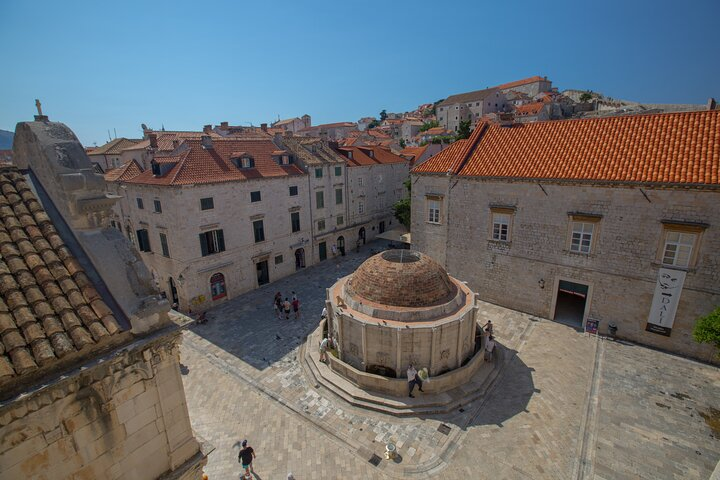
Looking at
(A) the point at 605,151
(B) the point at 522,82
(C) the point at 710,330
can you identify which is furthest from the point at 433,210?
(B) the point at 522,82

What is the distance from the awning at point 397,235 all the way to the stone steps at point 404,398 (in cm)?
2129

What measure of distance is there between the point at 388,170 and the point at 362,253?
34.1 feet

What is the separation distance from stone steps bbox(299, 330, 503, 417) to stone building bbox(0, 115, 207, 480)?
7263 millimetres

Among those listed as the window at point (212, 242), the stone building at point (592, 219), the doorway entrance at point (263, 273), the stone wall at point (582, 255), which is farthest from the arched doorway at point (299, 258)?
the stone building at point (592, 219)

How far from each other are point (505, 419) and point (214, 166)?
20.8 meters

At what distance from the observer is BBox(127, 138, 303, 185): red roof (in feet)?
66.6

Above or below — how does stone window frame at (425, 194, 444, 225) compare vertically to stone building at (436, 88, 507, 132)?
below

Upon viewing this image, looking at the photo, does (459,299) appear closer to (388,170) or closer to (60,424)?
(60,424)

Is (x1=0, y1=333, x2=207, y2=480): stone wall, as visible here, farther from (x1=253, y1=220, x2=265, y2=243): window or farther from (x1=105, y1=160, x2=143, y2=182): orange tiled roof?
(x1=105, y1=160, x2=143, y2=182): orange tiled roof

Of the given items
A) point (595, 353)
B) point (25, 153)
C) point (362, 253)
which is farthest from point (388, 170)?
point (25, 153)

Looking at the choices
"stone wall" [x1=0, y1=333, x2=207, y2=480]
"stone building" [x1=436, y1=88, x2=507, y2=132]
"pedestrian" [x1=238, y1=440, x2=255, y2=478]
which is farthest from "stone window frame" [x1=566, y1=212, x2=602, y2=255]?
"stone building" [x1=436, y1=88, x2=507, y2=132]

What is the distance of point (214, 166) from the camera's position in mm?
21953

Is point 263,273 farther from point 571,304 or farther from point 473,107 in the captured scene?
point 473,107

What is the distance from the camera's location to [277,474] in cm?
1032
